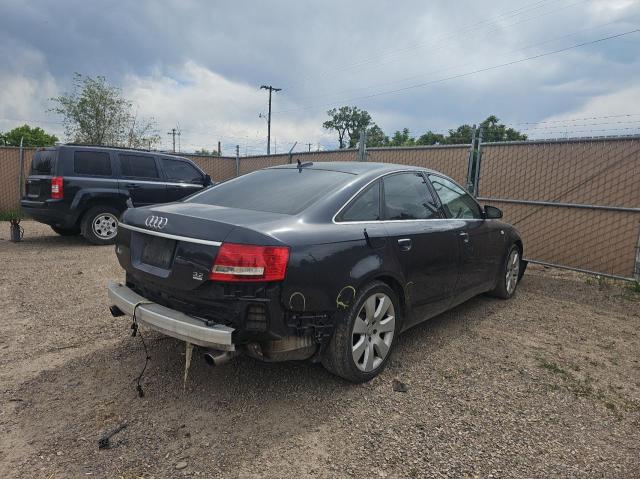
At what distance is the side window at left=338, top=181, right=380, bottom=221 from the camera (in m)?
3.12

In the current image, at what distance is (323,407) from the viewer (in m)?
2.88

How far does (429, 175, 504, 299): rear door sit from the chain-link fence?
265cm

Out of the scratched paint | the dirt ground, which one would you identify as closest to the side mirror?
the dirt ground

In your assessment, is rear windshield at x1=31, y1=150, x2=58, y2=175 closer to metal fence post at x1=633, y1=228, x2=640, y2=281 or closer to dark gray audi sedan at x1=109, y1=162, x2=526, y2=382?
dark gray audi sedan at x1=109, y1=162, x2=526, y2=382

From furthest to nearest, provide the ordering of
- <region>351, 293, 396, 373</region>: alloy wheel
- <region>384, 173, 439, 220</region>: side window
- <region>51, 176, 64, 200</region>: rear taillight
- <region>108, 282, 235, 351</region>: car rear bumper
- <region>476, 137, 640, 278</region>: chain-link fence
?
<region>51, 176, 64, 200</region>: rear taillight
<region>476, 137, 640, 278</region>: chain-link fence
<region>384, 173, 439, 220</region>: side window
<region>351, 293, 396, 373</region>: alloy wheel
<region>108, 282, 235, 351</region>: car rear bumper

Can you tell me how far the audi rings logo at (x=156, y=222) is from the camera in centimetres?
289

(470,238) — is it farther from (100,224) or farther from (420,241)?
(100,224)

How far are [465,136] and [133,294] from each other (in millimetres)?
35538

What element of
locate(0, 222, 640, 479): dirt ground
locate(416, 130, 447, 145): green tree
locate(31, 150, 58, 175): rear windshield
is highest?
locate(416, 130, 447, 145): green tree

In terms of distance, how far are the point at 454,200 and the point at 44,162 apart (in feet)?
24.3

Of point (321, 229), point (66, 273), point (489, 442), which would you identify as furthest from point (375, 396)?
point (66, 273)

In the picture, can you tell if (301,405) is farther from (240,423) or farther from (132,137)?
(132,137)

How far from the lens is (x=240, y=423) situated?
267 cm

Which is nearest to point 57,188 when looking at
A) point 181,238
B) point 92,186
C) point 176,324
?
point 92,186
